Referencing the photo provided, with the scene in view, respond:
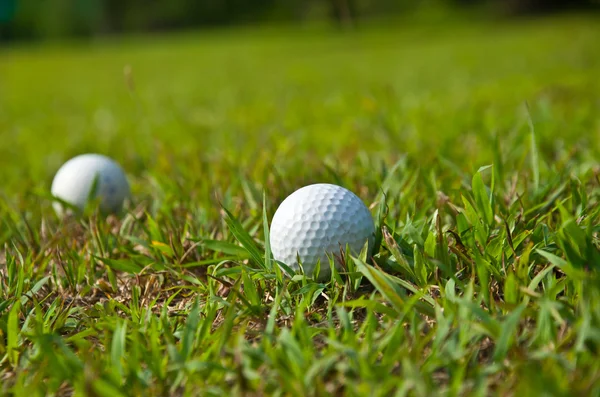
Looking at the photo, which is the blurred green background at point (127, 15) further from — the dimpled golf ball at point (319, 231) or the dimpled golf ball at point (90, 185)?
the dimpled golf ball at point (319, 231)

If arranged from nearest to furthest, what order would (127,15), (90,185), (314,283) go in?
1. (314,283)
2. (90,185)
3. (127,15)

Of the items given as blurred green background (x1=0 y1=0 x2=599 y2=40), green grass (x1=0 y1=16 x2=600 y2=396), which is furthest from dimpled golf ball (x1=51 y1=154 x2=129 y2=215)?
blurred green background (x1=0 y1=0 x2=599 y2=40)

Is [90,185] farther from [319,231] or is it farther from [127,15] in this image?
[127,15]

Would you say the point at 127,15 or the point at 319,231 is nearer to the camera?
the point at 319,231

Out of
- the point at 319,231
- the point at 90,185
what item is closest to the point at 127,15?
the point at 90,185

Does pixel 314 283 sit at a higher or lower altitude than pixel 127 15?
higher

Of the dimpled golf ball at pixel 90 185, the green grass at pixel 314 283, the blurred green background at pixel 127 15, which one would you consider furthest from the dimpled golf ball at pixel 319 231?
the blurred green background at pixel 127 15

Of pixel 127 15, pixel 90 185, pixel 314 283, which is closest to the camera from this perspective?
pixel 314 283
